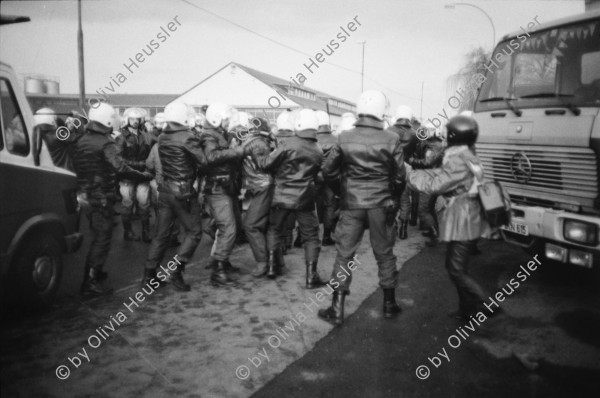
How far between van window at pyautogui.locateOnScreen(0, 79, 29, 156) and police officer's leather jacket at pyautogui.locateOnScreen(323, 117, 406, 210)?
282 centimetres

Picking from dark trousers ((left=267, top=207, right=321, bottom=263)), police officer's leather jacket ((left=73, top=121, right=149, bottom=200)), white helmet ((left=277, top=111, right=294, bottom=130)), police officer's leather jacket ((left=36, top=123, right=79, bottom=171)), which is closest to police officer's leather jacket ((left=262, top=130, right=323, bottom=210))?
dark trousers ((left=267, top=207, right=321, bottom=263))

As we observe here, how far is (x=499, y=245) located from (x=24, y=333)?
6.33 m

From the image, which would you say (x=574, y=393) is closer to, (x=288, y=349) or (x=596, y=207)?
(x=596, y=207)

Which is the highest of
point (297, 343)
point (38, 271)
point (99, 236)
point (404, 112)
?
point (404, 112)

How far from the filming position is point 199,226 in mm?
5066

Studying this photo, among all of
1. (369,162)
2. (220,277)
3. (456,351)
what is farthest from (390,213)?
(220,277)

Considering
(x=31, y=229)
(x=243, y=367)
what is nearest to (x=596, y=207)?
(x=243, y=367)

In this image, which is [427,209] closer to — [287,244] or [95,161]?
[287,244]

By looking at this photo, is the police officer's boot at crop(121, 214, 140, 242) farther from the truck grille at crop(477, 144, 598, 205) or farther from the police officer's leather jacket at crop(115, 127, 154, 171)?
the truck grille at crop(477, 144, 598, 205)

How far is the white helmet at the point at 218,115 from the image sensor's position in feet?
17.0

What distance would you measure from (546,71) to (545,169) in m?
1.43

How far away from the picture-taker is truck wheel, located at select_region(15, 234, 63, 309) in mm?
3982

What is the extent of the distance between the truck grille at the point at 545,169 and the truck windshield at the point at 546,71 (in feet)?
1.58

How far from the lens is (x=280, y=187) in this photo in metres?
5.11
